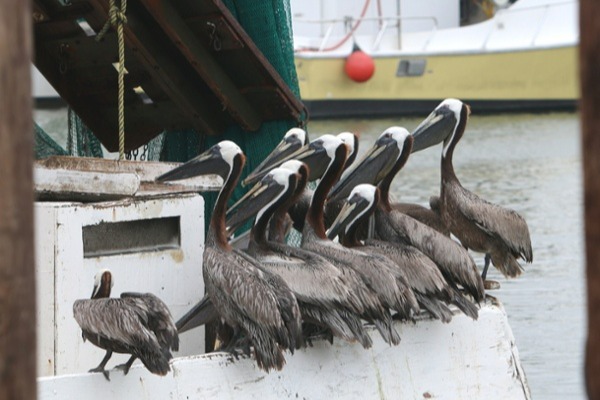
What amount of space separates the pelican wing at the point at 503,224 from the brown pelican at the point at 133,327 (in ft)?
9.20

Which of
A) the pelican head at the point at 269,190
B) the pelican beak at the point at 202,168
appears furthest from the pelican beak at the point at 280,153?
the pelican head at the point at 269,190

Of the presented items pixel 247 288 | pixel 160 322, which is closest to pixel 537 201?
pixel 247 288

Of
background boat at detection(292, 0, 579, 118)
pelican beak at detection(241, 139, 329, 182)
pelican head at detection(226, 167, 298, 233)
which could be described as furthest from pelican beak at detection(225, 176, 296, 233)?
background boat at detection(292, 0, 579, 118)

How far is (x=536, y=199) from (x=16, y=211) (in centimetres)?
1758

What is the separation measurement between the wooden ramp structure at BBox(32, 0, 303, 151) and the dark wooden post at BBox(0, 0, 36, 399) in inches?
205

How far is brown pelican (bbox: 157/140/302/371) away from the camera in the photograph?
21.3 ft

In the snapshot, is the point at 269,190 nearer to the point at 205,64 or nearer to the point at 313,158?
the point at 313,158

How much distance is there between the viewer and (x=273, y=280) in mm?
6605

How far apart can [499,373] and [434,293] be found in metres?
0.50

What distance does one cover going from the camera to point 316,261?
6816 mm

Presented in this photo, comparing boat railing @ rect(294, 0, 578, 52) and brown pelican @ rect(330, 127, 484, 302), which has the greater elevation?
boat railing @ rect(294, 0, 578, 52)

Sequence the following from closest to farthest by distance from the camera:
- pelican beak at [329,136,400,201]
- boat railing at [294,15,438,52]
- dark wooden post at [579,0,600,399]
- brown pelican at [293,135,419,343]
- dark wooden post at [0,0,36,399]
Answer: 1. dark wooden post at [0,0,36,399]
2. dark wooden post at [579,0,600,399]
3. brown pelican at [293,135,419,343]
4. pelican beak at [329,136,400,201]
5. boat railing at [294,15,438,52]

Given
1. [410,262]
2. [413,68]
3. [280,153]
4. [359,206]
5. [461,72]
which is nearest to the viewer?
[410,262]

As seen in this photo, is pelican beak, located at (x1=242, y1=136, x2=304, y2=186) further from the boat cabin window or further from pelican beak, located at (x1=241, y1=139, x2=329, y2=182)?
the boat cabin window
